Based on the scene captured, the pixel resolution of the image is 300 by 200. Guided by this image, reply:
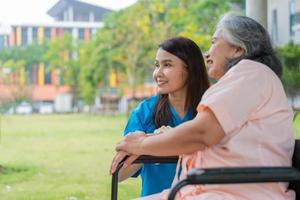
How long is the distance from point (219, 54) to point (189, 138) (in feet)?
0.76

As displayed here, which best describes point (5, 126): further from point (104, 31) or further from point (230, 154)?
point (230, 154)

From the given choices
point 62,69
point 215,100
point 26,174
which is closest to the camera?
point 215,100

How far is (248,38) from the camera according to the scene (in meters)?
1.40

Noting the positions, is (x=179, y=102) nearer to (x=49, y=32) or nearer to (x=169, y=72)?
(x=169, y=72)

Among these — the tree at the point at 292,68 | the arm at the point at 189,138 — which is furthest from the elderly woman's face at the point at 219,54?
the tree at the point at 292,68

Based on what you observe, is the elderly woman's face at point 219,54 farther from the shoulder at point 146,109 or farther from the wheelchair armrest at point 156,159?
the shoulder at point 146,109

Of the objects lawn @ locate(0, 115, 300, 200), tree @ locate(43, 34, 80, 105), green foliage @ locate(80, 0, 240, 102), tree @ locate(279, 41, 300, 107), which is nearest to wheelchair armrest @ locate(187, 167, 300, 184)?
lawn @ locate(0, 115, 300, 200)

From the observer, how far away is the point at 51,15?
4.57 m

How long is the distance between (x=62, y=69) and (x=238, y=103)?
5.37 metres

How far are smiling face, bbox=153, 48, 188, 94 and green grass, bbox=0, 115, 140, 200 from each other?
3.26 feet

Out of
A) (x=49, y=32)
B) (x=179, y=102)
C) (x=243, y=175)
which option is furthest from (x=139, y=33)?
(x=243, y=175)

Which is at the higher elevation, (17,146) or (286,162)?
(286,162)

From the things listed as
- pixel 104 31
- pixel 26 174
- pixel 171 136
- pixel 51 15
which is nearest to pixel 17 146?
pixel 26 174

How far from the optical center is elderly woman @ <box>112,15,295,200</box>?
51.7 inches
